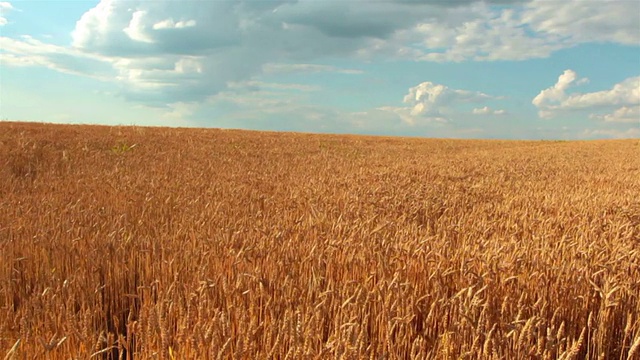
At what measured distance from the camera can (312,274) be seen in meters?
2.95

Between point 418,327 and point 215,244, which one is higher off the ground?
point 215,244

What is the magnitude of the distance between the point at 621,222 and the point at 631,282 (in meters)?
2.34

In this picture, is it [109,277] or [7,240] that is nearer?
[109,277]

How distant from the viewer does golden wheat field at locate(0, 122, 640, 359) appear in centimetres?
215

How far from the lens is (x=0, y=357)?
86.4 inches

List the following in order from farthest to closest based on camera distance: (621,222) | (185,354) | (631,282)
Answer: (621,222), (631,282), (185,354)

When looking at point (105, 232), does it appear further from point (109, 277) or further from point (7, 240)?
point (109, 277)

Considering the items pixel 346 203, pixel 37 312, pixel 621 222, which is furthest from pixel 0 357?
pixel 621 222

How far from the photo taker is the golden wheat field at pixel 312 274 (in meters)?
2.15

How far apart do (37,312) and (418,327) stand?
2.14 m

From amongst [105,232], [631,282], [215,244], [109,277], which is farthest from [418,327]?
[105,232]

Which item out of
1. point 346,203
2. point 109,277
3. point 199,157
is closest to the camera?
point 109,277

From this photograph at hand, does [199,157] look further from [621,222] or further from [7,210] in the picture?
[621,222]

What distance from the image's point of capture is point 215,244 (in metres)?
3.62
